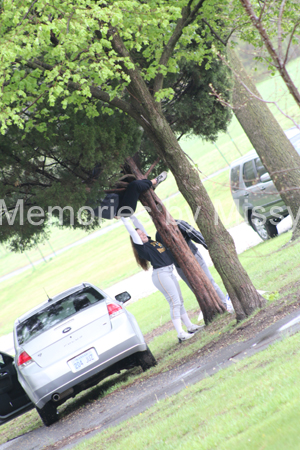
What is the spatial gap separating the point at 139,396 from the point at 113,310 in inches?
53.0

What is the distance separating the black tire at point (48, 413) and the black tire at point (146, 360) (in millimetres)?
1355

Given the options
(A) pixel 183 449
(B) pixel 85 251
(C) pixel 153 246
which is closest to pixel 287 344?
(A) pixel 183 449

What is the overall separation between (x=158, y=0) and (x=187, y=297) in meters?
8.10

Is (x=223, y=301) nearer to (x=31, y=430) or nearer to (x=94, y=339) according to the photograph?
(x=94, y=339)

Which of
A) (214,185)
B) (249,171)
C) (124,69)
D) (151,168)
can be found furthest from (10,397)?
(214,185)

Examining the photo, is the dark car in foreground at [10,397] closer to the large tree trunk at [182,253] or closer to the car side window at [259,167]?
the large tree trunk at [182,253]

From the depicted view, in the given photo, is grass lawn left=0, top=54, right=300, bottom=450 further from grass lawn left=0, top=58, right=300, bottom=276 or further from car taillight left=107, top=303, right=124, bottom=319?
grass lawn left=0, top=58, right=300, bottom=276

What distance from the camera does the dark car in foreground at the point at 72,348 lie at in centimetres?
675

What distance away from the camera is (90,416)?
6523mm

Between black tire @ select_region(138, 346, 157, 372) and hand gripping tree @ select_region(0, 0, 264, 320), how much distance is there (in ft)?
4.71

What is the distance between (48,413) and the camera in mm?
7043

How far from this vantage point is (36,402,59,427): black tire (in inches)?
276

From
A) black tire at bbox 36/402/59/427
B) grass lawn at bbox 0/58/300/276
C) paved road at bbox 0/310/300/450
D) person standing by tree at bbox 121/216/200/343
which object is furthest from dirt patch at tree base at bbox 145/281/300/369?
grass lawn at bbox 0/58/300/276

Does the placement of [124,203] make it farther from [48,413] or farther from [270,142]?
[270,142]
